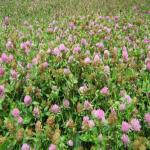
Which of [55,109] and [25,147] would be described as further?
[55,109]

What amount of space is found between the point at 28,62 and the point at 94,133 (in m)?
1.90

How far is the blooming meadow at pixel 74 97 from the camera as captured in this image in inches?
139

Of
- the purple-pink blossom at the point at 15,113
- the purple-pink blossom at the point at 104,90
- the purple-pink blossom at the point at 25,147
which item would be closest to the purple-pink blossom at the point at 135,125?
the purple-pink blossom at the point at 104,90

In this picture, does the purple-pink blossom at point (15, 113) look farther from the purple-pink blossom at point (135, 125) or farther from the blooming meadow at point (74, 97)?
the purple-pink blossom at point (135, 125)

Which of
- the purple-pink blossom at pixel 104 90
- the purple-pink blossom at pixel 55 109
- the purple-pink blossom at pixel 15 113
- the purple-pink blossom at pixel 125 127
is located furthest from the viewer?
the purple-pink blossom at pixel 104 90

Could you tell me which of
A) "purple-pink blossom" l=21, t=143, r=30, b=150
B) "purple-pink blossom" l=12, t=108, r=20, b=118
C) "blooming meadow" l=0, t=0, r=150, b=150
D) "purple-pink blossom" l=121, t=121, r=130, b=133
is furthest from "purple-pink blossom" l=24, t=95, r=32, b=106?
"purple-pink blossom" l=121, t=121, r=130, b=133

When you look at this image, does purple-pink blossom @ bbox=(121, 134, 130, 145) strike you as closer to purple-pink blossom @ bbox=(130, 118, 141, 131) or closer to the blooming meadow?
the blooming meadow

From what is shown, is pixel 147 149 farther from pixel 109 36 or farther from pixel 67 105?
pixel 109 36

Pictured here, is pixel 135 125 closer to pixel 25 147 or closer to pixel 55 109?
pixel 55 109

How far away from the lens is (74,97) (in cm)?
429

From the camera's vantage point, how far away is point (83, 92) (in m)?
4.26

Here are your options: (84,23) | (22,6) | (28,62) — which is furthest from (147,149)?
(22,6)


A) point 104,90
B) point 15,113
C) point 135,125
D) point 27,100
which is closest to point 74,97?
point 104,90

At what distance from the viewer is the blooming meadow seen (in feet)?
11.6
